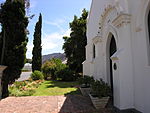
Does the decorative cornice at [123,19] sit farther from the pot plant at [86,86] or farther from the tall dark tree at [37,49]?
the tall dark tree at [37,49]

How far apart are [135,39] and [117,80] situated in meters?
1.91

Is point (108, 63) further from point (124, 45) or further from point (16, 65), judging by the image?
point (16, 65)

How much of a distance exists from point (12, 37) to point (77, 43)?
1212 cm

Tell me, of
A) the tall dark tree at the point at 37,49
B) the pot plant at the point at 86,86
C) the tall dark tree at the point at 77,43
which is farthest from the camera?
the tall dark tree at the point at 37,49

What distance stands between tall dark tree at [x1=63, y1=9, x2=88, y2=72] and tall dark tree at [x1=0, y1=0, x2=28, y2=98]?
1117 centimetres

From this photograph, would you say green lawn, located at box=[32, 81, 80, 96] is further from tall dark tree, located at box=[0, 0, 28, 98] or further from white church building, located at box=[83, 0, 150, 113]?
white church building, located at box=[83, 0, 150, 113]

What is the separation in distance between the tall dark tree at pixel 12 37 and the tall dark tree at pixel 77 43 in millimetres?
11166

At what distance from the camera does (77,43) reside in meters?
21.3

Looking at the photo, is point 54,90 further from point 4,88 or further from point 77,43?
point 77,43

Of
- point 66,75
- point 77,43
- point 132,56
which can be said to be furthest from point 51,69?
point 132,56

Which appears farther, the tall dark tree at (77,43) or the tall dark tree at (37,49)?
the tall dark tree at (37,49)

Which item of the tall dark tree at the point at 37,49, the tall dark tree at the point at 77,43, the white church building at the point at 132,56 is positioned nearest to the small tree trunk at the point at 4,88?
the white church building at the point at 132,56

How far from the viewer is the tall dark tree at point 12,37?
10.1 meters

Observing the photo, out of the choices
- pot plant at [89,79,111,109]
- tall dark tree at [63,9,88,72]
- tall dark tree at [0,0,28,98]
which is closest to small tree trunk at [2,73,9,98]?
tall dark tree at [0,0,28,98]
